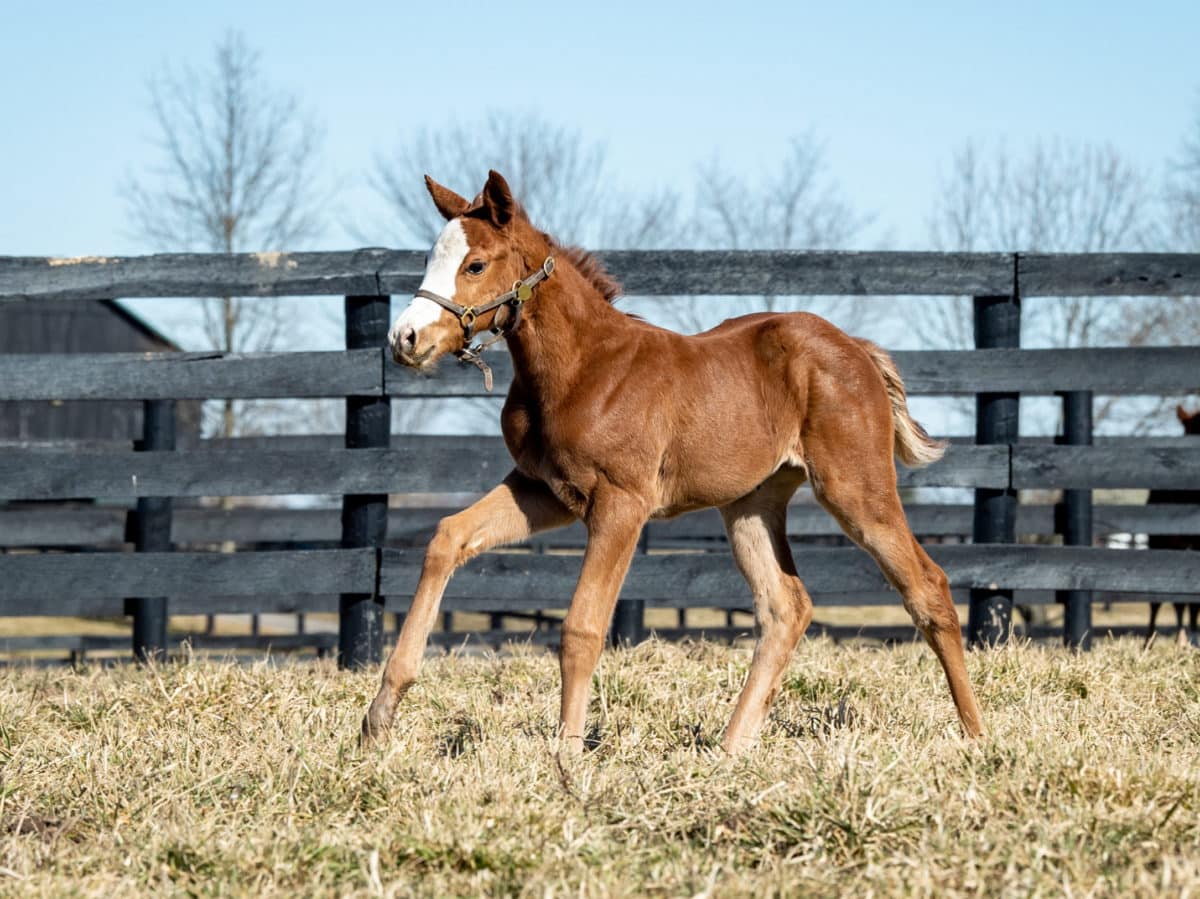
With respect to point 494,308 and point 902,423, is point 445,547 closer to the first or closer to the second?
point 494,308

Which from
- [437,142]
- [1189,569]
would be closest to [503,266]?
[1189,569]

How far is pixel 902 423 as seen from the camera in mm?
5062

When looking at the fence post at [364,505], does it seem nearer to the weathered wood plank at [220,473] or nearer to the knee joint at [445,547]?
the weathered wood plank at [220,473]

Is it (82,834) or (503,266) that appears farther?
(503,266)

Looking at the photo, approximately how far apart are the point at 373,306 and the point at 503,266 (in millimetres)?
2364

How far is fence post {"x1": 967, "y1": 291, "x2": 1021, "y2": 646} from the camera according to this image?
6723 millimetres

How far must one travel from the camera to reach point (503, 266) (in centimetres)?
432

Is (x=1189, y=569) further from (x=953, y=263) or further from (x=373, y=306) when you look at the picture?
(x=373, y=306)

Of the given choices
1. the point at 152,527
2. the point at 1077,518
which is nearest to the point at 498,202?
the point at 152,527

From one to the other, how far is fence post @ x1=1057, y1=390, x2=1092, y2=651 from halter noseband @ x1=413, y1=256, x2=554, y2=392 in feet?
12.3

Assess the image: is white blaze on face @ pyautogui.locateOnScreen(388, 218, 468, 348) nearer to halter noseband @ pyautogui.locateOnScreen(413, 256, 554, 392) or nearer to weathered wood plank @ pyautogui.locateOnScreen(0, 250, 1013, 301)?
halter noseband @ pyautogui.locateOnScreen(413, 256, 554, 392)

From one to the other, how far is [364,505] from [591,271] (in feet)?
7.39

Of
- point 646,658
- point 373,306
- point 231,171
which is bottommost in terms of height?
point 646,658

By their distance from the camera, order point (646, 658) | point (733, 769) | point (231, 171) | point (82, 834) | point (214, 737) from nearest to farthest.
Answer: point (82, 834), point (733, 769), point (214, 737), point (646, 658), point (231, 171)
